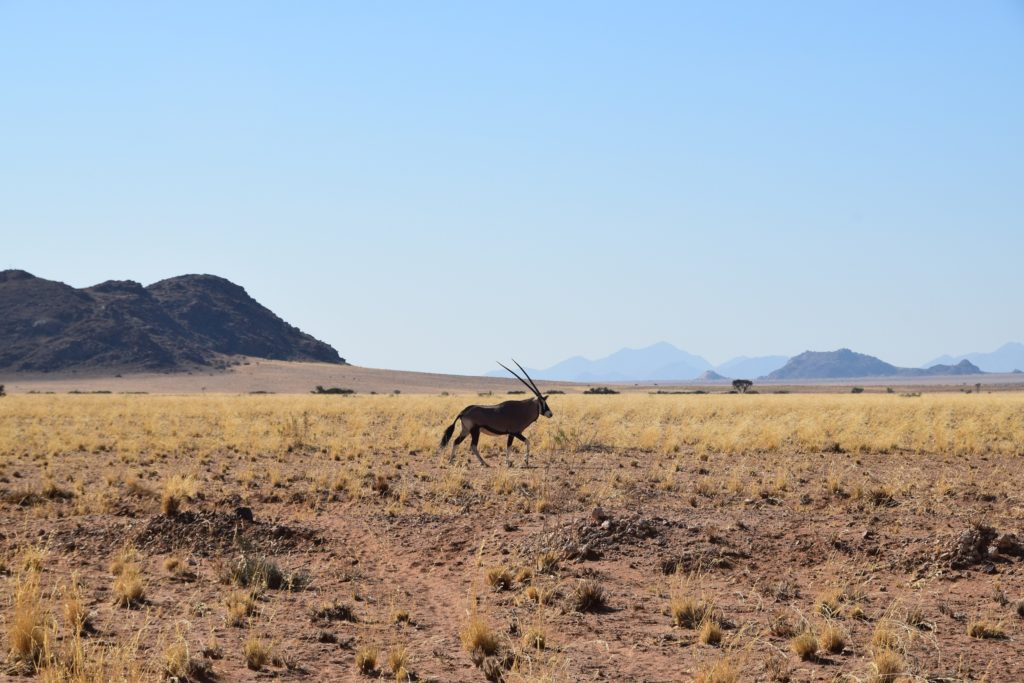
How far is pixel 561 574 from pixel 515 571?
1.48 ft

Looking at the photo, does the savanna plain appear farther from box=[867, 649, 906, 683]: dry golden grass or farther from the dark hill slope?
the dark hill slope

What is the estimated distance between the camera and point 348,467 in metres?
17.8

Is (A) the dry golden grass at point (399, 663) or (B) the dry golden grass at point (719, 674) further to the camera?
(A) the dry golden grass at point (399, 663)

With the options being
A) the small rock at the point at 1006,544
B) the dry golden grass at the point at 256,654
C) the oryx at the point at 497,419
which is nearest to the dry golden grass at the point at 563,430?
the oryx at the point at 497,419

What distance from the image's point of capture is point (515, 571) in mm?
9336

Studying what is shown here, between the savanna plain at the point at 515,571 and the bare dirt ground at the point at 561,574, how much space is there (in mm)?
33

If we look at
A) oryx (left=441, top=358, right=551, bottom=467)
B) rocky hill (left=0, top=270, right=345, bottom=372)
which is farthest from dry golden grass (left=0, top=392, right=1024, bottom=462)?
rocky hill (left=0, top=270, right=345, bottom=372)

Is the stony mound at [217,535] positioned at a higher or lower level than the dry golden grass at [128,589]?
higher

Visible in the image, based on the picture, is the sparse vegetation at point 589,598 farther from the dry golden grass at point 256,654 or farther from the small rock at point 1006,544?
the small rock at point 1006,544

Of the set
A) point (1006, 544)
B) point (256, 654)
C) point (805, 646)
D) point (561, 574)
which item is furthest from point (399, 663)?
point (1006, 544)

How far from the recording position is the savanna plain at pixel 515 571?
686 cm

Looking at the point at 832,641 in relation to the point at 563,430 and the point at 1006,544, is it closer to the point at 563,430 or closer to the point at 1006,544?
the point at 1006,544

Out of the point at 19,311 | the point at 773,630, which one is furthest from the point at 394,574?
the point at 19,311

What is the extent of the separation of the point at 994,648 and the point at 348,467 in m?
12.6
